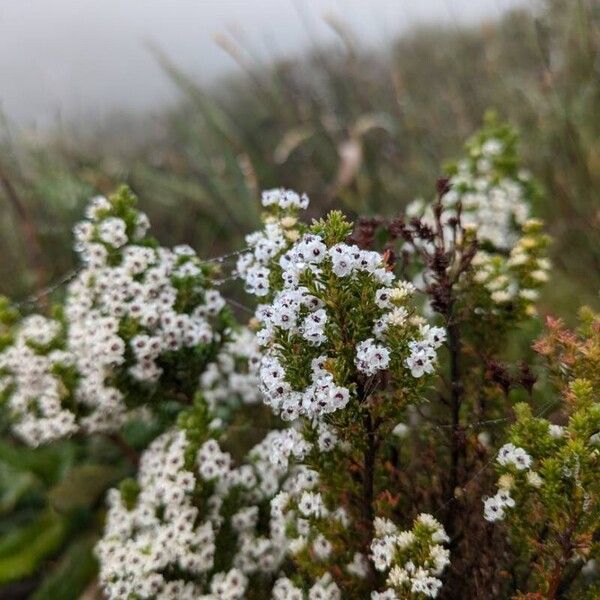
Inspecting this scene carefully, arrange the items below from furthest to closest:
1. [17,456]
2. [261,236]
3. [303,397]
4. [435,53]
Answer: [435,53] → [17,456] → [261,236] → [303,397]

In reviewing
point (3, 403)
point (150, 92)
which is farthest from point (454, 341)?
point (150, 92)

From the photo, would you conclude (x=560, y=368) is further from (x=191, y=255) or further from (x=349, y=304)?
(x=191, y=255)

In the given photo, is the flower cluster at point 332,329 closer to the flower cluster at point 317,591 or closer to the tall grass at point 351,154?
the flower cluster at point 317,591

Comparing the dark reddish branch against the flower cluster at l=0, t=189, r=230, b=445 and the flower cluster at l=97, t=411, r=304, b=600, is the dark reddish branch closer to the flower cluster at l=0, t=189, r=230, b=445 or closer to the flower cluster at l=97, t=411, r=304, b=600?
the flower cluster at l=0, t=189, r=230, b=445

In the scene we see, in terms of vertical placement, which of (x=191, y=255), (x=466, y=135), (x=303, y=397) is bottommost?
(x=303, y=397)

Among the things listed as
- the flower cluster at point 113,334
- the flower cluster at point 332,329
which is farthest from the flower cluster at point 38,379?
the flower cluster at point 332,329

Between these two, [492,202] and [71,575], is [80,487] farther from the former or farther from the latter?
[492,202]
